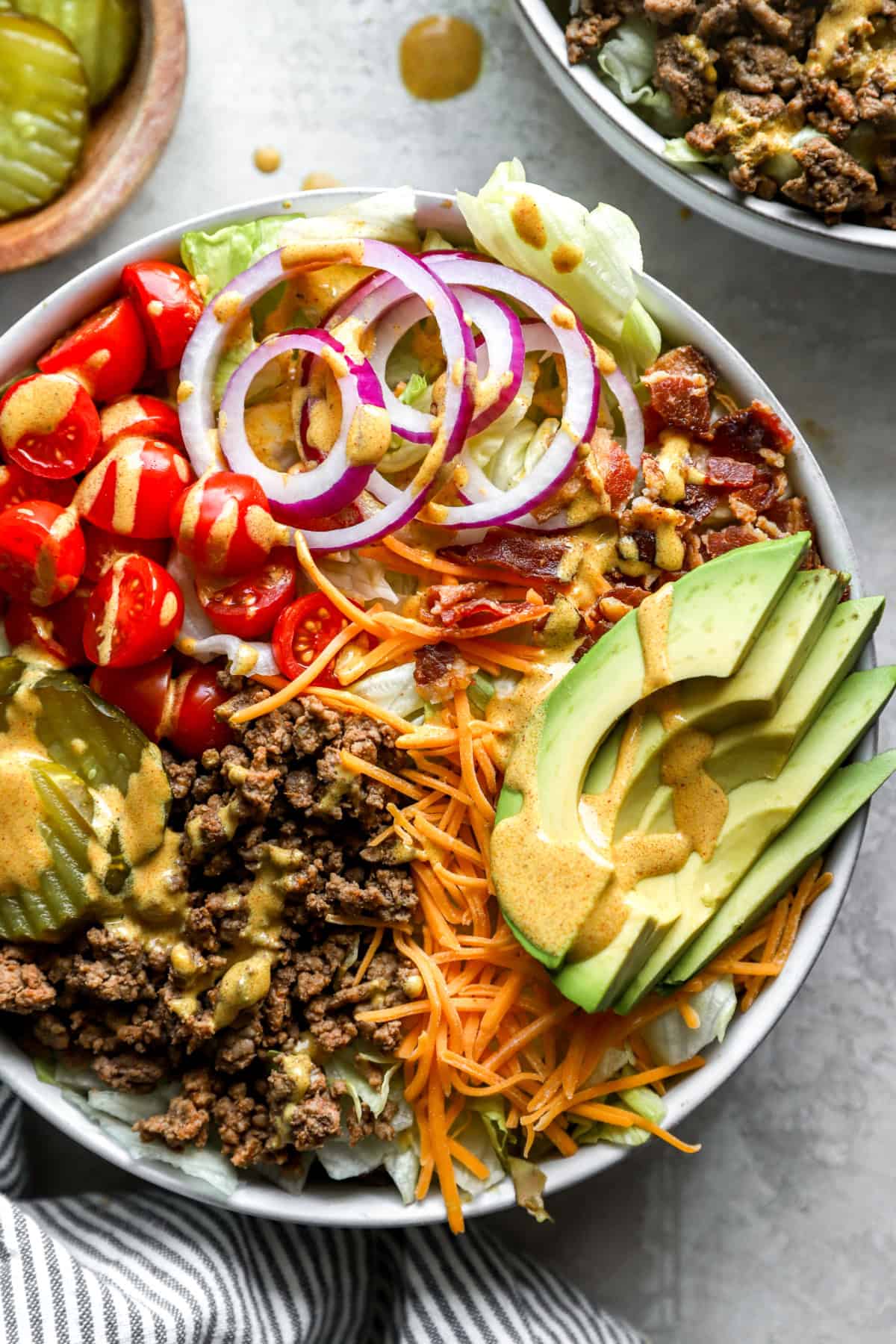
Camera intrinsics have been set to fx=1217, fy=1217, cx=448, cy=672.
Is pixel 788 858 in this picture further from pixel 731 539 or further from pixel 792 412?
pixel 792 412

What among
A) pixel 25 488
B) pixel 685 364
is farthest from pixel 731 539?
pixel 25 488

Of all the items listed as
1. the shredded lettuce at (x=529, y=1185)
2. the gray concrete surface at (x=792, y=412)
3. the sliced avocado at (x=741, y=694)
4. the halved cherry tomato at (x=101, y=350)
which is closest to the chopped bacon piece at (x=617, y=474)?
the sliced avocado at (x=741, y=694)

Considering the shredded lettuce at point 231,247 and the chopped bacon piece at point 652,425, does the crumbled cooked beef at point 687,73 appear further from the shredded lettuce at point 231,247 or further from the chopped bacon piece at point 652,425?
the shredded lettuce at point 231,247

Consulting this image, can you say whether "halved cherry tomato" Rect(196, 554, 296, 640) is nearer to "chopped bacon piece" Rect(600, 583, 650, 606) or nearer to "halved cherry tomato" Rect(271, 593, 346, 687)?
"halved cherry tomato" Rect(271, 593, 346, 687)

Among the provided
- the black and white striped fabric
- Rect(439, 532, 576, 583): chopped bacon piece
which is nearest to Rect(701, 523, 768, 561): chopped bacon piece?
Rect(439, 532, 576, 583): chopped bacon piece

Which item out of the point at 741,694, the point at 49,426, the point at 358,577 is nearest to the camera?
the point at 741,694

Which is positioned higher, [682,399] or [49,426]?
[682,399]

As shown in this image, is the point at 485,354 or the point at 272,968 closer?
the point at 272,968
